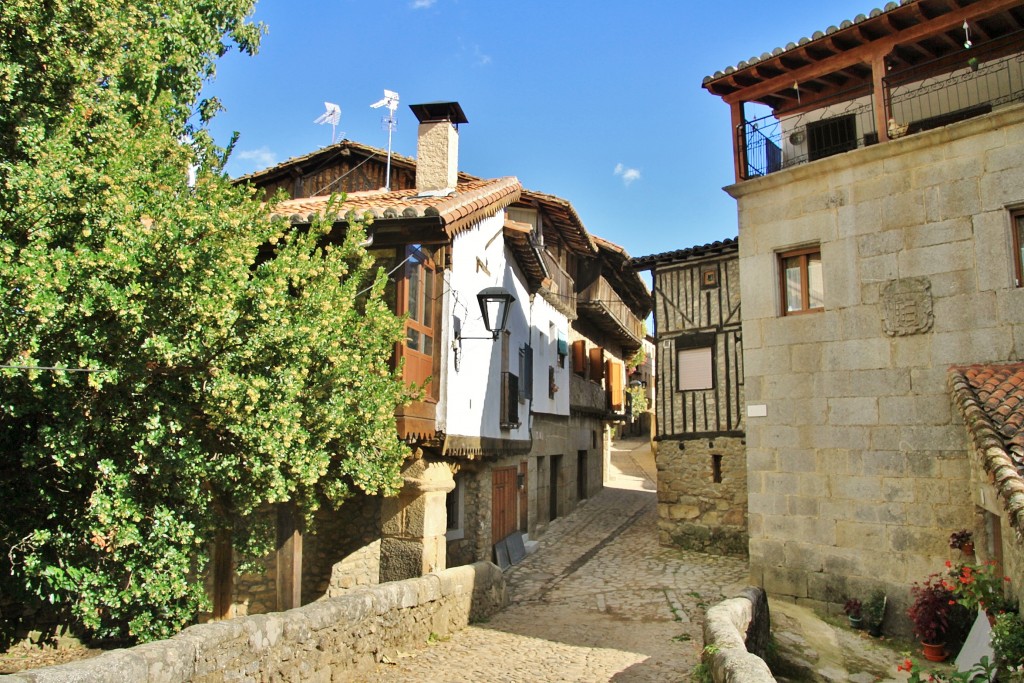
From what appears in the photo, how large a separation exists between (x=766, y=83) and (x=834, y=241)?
9.49ft

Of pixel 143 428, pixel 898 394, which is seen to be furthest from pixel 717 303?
pixel 143 428

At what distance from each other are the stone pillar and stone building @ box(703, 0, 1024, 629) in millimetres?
4767

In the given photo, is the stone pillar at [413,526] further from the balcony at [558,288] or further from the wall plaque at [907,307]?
the balcony at [558,288]

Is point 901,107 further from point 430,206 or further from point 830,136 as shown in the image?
point 430,206

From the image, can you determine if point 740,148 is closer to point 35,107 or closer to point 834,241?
point 834,241

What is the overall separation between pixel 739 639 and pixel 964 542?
4184mm

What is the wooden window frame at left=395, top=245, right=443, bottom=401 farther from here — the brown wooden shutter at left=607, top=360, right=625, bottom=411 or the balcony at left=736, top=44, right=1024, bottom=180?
the brown wooden shutter at left=607, top=360, right=625, bottom=411

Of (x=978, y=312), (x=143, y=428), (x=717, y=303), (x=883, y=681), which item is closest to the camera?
(x=143, y=428)

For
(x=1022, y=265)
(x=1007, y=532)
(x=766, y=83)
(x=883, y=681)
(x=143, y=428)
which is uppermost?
(x=766, y=83)

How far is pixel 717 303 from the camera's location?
52.2 feet

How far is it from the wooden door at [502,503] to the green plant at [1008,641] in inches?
344

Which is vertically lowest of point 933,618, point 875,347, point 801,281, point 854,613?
point 854,613

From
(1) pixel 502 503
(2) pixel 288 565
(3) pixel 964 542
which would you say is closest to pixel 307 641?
(2) pixel 288 565

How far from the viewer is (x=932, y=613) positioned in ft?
28.8
